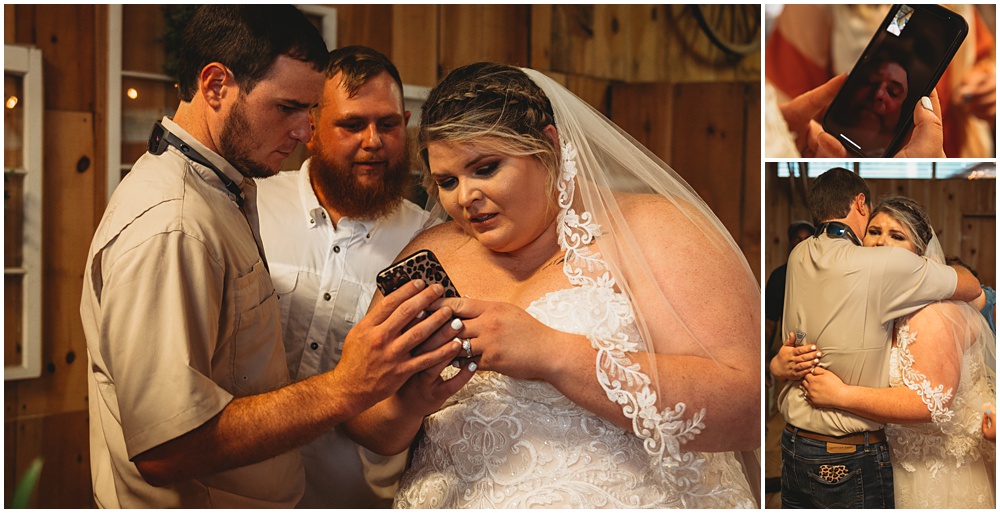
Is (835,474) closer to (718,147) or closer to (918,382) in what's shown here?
(918,382)

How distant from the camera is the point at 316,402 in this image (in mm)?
1634

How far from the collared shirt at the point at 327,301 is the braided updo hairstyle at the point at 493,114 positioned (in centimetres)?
52

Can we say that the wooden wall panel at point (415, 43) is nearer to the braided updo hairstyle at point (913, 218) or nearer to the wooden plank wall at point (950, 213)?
the wooden plank wall at point (950, 213)

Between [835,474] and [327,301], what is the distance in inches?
51.2

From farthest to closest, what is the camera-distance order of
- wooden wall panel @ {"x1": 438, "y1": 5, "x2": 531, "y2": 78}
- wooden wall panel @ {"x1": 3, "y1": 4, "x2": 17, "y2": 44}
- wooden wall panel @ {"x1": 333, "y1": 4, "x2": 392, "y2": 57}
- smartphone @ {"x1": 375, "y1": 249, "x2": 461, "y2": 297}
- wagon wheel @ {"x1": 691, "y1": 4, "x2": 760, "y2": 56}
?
wagon wheel @ {"x1": 691, "y1": 4, "x2": 760, "y2": 56} < wooden wall panel @ {"x1": 438, "y1": 5, "x2": 531, "y2": 78} < wooden wall panel @ {"x1": 333, "y1": 4, "x2": 392, "y2": 57} < wooden wall panel @ {"x1": 3, "y1": 4, "x2": 17, "y2": 44} < smartphone @ {"x1": 375, "y1": 249, "x2": 461, "y2": 297}

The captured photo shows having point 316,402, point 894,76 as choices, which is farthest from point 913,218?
point 316,402

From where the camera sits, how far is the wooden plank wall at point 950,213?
1.71 metres

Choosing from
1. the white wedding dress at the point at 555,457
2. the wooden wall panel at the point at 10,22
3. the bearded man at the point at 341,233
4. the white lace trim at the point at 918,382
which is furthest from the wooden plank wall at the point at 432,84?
the white lace trim at the point at 918,382

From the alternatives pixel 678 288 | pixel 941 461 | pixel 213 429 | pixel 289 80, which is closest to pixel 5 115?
pixel 289 80

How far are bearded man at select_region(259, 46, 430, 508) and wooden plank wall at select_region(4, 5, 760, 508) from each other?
2.36 feet

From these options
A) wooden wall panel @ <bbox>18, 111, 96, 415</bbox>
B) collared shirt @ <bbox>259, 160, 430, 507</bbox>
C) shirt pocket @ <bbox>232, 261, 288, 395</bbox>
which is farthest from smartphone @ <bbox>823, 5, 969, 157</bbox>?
wooden wall panel @ <bbox>18, 111, 96, 415</bbox>

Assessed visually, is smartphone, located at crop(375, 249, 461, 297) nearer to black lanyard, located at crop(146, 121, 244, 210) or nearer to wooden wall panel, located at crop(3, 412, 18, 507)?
black lanyard, located at crop(146, 121, 244, 210)

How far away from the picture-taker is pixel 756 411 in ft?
5.73

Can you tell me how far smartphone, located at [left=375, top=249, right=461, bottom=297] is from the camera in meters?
1.63
